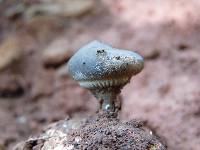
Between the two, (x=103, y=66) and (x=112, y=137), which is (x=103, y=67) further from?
(x=112, y=137)

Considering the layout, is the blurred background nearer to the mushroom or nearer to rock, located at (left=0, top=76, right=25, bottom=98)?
rock, located at (left=0, top=76, right=25, bottom=98)

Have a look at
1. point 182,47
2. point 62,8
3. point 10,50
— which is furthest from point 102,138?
point 62,8

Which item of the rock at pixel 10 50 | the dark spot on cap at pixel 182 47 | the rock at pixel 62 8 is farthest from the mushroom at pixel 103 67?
the rock at pixel 62 8

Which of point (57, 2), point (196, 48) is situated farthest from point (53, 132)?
point (57, 2)

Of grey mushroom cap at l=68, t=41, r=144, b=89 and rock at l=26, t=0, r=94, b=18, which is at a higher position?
rock at l=26, t=0, r=94, b=18

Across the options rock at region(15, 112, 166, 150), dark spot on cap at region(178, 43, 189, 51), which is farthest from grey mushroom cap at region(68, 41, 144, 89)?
dark spot on cap at region(178, 43, 189, 51)

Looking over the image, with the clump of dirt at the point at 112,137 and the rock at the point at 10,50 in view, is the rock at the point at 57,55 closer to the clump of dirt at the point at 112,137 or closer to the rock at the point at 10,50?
the rock at the point at 10,50
